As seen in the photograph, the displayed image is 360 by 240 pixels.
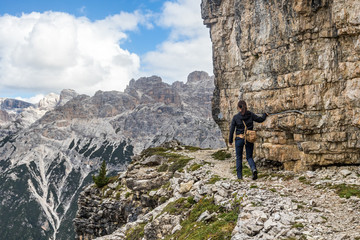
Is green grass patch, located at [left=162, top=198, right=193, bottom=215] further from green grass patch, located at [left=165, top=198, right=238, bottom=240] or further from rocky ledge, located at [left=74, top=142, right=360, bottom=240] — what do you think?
green grass patch, located at [left=165, top=198, right=238, bottom=240]

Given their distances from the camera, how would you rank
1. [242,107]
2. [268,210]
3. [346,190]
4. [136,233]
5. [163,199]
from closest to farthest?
[268,210], [346,190], [242,107], [136,233], [163,199]

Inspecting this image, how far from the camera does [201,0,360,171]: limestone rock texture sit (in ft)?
57.3

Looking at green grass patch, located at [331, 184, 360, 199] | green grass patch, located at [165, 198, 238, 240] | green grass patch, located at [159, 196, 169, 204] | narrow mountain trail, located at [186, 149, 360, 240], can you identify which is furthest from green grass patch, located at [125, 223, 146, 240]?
green grass patch, located at [331, 184, 360, 199]

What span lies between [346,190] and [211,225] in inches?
237

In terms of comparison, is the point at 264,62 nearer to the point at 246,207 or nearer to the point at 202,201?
the point at 202,201

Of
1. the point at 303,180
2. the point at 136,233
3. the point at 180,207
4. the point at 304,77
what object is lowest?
the point at 136,233

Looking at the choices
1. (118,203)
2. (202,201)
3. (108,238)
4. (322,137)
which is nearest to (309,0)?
(322,137)

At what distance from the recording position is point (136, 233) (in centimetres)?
2064

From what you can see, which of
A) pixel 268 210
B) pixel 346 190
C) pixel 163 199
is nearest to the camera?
pixel 268 210

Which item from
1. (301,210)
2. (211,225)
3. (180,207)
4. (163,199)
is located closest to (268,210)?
(301,210)

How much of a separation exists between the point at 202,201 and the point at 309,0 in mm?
15564

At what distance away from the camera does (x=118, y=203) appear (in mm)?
40688

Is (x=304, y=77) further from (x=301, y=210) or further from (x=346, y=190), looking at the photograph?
(x=301, y=210)

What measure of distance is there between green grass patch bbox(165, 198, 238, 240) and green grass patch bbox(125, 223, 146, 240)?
5607 mm
